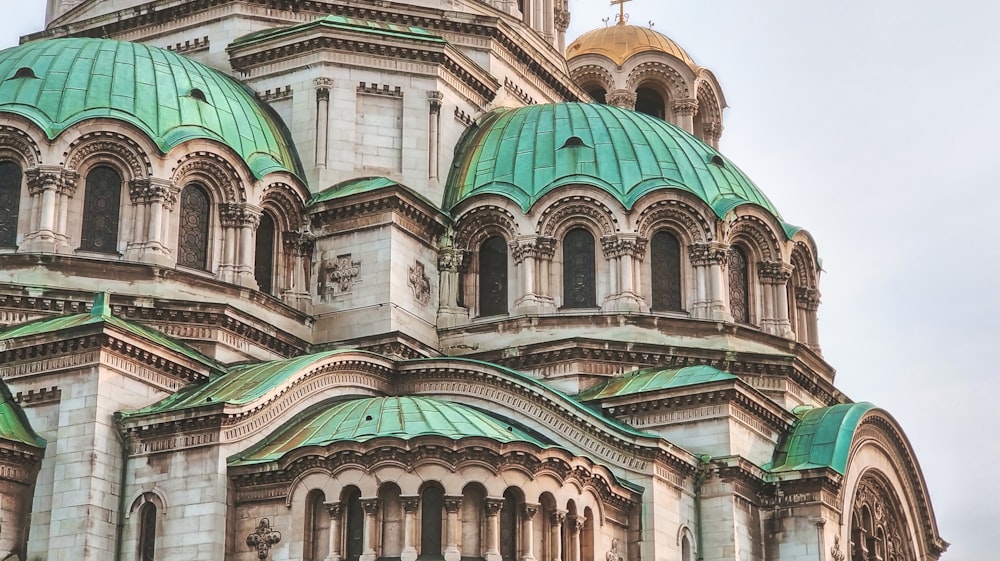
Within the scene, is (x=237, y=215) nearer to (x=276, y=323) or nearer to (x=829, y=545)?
(x=276, y=323)

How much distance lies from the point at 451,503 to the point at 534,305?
788cm

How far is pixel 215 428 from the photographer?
26797 millimetres

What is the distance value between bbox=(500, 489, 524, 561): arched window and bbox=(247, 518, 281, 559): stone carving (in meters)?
3.35

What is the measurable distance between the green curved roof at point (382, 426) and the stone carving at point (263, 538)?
97cm

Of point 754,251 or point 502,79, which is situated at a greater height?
point 502,79

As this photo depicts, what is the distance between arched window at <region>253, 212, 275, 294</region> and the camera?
32594 mm

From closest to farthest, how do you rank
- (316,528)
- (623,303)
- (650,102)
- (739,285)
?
1. (316,528)
2. (623,303)
3. (739,285)
4. (650,102)

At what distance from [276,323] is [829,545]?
10506 mm

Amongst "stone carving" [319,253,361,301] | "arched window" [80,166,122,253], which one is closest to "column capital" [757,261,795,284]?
"stone carving" [319,253,361,301]

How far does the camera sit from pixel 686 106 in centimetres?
4575

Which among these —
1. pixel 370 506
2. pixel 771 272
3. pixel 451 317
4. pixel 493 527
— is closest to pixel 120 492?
pixel 370 506

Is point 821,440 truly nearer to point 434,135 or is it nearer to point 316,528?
point 434,135

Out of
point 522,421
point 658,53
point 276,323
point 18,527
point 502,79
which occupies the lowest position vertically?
point 18,527

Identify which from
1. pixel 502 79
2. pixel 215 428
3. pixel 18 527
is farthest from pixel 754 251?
pixel 18 527
